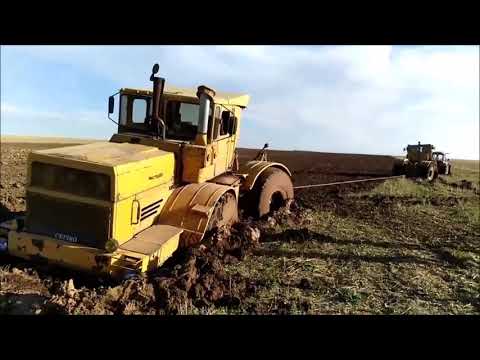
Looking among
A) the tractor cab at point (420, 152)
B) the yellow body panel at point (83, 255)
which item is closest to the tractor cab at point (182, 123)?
the yellow body panel at point (83, 255)

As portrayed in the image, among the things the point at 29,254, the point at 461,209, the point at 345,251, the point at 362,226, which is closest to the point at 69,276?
the point at 29,254

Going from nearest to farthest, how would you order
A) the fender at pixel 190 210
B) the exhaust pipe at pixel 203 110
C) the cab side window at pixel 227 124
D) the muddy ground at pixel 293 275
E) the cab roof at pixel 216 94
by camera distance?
the muddy ground at pixel 293 275 < the fender at pixel 190 210 < the exhaust pipe at pixel 203 110 < the cab roof at pixel 216 94 < the cab side window at pixel 227 124

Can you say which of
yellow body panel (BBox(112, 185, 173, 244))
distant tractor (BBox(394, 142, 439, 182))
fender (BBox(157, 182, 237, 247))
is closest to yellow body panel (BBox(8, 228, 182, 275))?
yellow body panel (BBox(112, 185, 173, 244))

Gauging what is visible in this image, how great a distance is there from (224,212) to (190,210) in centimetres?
98

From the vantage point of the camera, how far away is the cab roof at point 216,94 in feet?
25.1

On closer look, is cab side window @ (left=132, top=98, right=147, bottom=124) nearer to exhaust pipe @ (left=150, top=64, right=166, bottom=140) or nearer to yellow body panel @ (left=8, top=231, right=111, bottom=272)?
exhaust pipe @ (left=150, top=64, right=166, bottom=140)

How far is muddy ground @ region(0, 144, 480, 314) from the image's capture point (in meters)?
5.09

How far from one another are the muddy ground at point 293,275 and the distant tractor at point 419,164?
12634 mm

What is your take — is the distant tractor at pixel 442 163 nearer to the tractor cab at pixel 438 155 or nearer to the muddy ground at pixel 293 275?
the tractor cab at pixel 438 155

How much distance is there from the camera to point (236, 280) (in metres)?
5.90

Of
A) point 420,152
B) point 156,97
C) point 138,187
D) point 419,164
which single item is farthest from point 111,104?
point 420,152

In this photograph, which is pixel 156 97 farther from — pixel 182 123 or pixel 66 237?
pixel 66 237

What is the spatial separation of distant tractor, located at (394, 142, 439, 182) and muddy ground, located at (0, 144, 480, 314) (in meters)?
12.6
